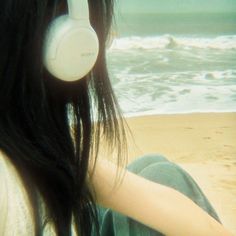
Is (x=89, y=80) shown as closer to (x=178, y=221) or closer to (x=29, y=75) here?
(x=29, y=75)

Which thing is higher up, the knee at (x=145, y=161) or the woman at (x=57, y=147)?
the woman at (x=57, y=147)

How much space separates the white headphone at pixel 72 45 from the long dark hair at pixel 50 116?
1cm

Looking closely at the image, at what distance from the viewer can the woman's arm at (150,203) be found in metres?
0.73

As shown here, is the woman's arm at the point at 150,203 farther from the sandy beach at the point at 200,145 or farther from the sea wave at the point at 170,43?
the sea wave at the point at 170,43

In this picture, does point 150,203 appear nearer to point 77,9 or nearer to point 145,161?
point 145,161

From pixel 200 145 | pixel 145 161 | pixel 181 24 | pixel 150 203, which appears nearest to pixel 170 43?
pixel 181 24

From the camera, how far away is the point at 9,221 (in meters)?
0.49

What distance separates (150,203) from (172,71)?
5.02m

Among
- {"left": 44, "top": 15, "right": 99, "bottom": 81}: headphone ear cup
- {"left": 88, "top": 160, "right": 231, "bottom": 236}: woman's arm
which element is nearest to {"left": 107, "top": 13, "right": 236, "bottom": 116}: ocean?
{"left": 88, "top": 160, "right": 231, "bottom": 236}: woman's arm

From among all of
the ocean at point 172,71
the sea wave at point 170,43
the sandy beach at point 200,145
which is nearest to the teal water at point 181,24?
the ocean at point 172,71

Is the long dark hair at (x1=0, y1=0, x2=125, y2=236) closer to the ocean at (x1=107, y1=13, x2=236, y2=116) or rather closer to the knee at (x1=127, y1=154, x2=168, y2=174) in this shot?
the knee at (x1=127, y1=154, x2=168, y2=174)

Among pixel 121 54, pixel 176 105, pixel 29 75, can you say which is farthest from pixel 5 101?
pixel 121 54

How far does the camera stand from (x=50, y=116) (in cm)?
60

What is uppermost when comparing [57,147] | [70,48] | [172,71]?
[70,48]
